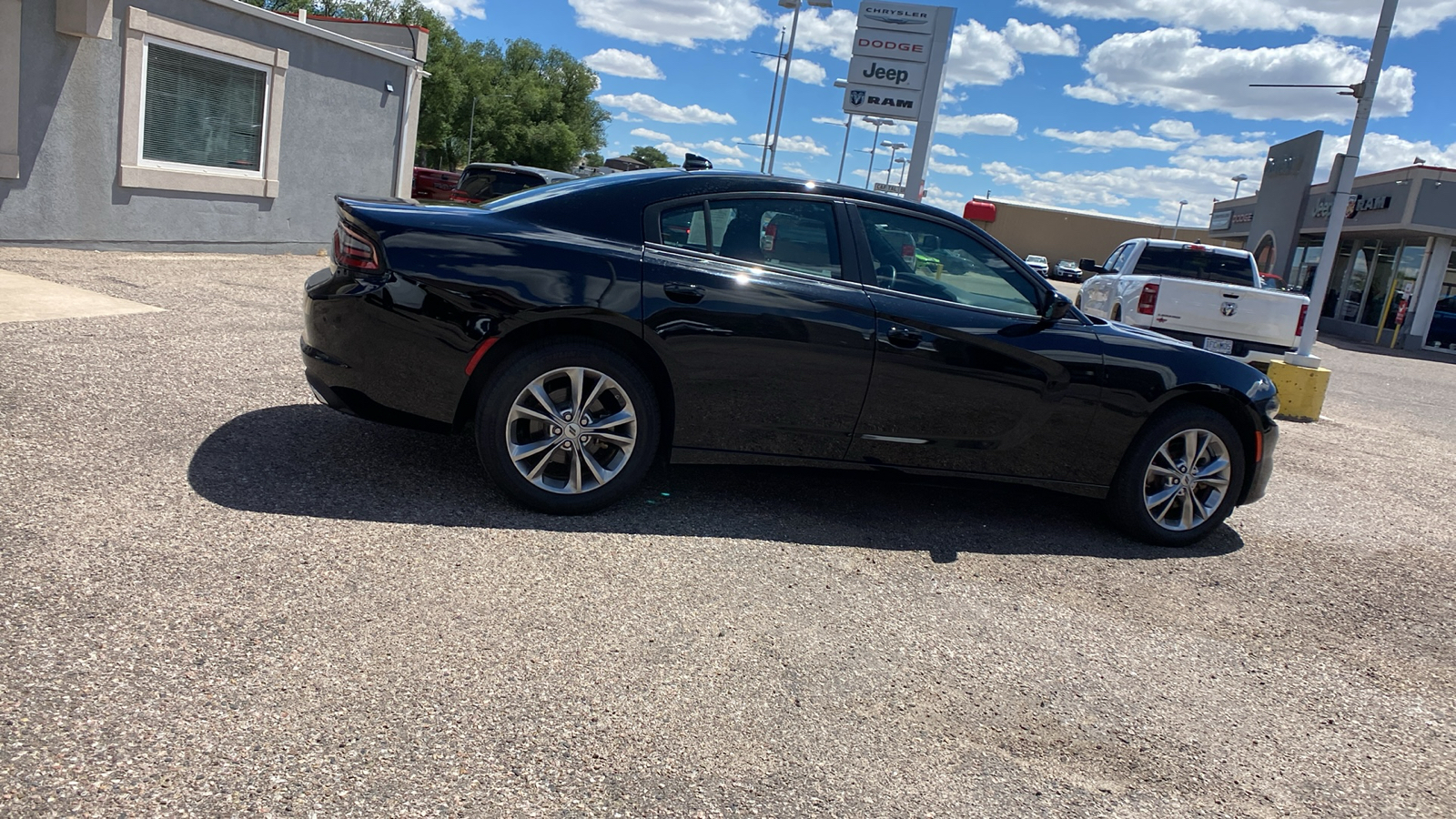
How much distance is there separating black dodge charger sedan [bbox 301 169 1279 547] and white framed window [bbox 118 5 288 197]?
8.00 meters

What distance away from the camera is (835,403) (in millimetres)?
4574

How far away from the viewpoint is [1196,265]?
496 inches

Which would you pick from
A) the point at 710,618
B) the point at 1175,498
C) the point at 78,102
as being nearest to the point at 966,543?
the point at 1175,498

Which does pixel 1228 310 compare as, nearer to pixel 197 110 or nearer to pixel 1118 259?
pixel 1118 259

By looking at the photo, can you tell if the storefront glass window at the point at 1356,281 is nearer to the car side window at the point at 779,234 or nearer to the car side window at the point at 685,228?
the car side window at the point at 779,234

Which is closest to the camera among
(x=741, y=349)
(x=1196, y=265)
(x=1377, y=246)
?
(x=741, y=349)

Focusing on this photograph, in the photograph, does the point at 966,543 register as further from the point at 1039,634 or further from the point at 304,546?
the point at 304,546

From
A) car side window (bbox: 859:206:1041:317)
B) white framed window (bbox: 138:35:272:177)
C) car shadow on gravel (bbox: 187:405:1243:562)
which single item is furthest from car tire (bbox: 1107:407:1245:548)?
white framed window (bbox: 138:35:272:177)

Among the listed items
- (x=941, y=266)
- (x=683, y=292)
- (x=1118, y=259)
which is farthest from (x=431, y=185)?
(x=683, y=292)

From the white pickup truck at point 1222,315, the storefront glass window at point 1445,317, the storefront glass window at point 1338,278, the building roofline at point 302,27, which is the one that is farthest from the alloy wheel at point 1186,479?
the storefront glass window at point 1338,278

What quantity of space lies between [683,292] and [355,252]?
138 centimetres

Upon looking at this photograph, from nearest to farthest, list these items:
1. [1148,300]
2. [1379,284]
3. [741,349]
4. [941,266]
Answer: [741,349] → [941,266] → [1148,300] → [1379,284]

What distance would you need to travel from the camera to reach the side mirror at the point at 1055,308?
493cm

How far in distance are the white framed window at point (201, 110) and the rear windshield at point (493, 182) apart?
334 cm
